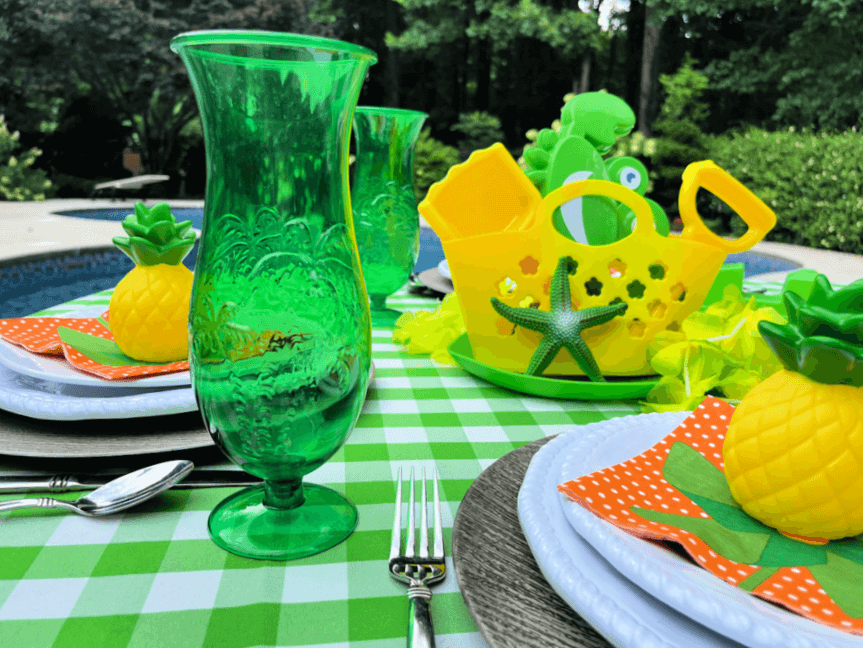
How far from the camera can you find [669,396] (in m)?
0.79

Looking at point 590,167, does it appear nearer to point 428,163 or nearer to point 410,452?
point 410,452

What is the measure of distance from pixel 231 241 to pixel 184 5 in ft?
36.0

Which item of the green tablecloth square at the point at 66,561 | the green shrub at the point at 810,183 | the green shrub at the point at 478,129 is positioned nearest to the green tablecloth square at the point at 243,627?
the green tablecloth square at the point at 66,561

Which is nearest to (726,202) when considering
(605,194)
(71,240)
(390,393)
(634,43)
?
(605,194)

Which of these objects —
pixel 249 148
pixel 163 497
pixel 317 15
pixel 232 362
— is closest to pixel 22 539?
pixel 163 497

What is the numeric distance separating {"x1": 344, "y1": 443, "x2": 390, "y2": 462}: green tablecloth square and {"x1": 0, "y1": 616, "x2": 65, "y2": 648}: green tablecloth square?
0.93ft

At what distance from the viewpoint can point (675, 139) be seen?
8.79 metres

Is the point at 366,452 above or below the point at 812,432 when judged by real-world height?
below

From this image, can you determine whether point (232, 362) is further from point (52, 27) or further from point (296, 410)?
point (52, 27)

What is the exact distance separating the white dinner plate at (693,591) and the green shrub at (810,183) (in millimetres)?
6964

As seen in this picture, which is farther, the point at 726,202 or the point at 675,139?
the point at 675,139

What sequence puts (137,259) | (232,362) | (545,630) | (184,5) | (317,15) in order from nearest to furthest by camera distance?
(545,630)
(232,362)
(137,259)
(184,5)
(317,15)

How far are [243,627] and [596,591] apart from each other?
215 mm

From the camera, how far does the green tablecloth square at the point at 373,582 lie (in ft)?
1.38
